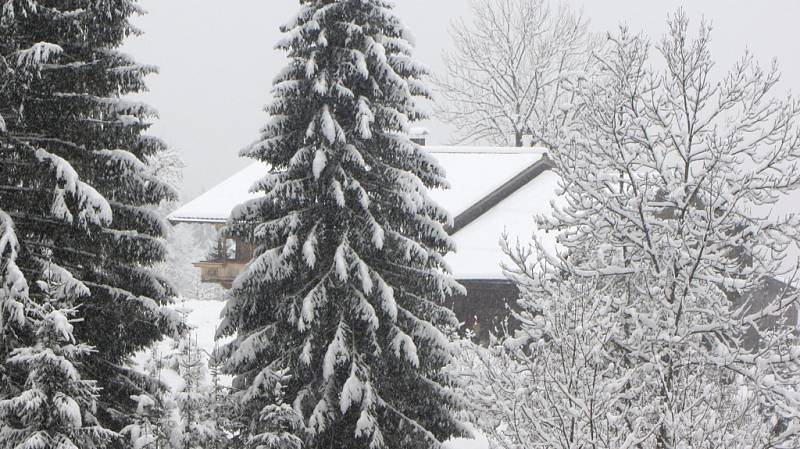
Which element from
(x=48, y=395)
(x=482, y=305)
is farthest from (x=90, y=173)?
(x=482, y=305)

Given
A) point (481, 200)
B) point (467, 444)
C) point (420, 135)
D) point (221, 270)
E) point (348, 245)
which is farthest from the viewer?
point (420, 135)

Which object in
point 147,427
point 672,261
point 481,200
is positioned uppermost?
point 481,200

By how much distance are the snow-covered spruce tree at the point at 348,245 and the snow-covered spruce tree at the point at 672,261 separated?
1995 mm

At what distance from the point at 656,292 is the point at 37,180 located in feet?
24.3

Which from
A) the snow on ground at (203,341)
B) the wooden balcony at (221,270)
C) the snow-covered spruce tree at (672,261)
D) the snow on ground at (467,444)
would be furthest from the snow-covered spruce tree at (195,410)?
the wooden balcony at (221,270)

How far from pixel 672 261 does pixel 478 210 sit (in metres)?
15.1

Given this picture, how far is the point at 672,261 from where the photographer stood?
31.6 ft

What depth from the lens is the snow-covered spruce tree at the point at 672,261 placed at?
8.86 meters

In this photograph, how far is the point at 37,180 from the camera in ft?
31.3

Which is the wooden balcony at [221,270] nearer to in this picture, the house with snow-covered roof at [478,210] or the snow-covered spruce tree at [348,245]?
the house with snow-covered roof at [478,210]

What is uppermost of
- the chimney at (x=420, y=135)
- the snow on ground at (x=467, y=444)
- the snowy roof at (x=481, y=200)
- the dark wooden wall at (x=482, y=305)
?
the chimney at (x=420, y=135)

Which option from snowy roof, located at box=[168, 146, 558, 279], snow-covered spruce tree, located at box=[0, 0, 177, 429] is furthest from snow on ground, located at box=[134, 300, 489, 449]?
snow-covered spruce tree, located at box=[0, 0, 177, 429]

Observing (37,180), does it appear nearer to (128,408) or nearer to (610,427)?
(128,408)

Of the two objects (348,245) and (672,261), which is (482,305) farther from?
(672,261)
